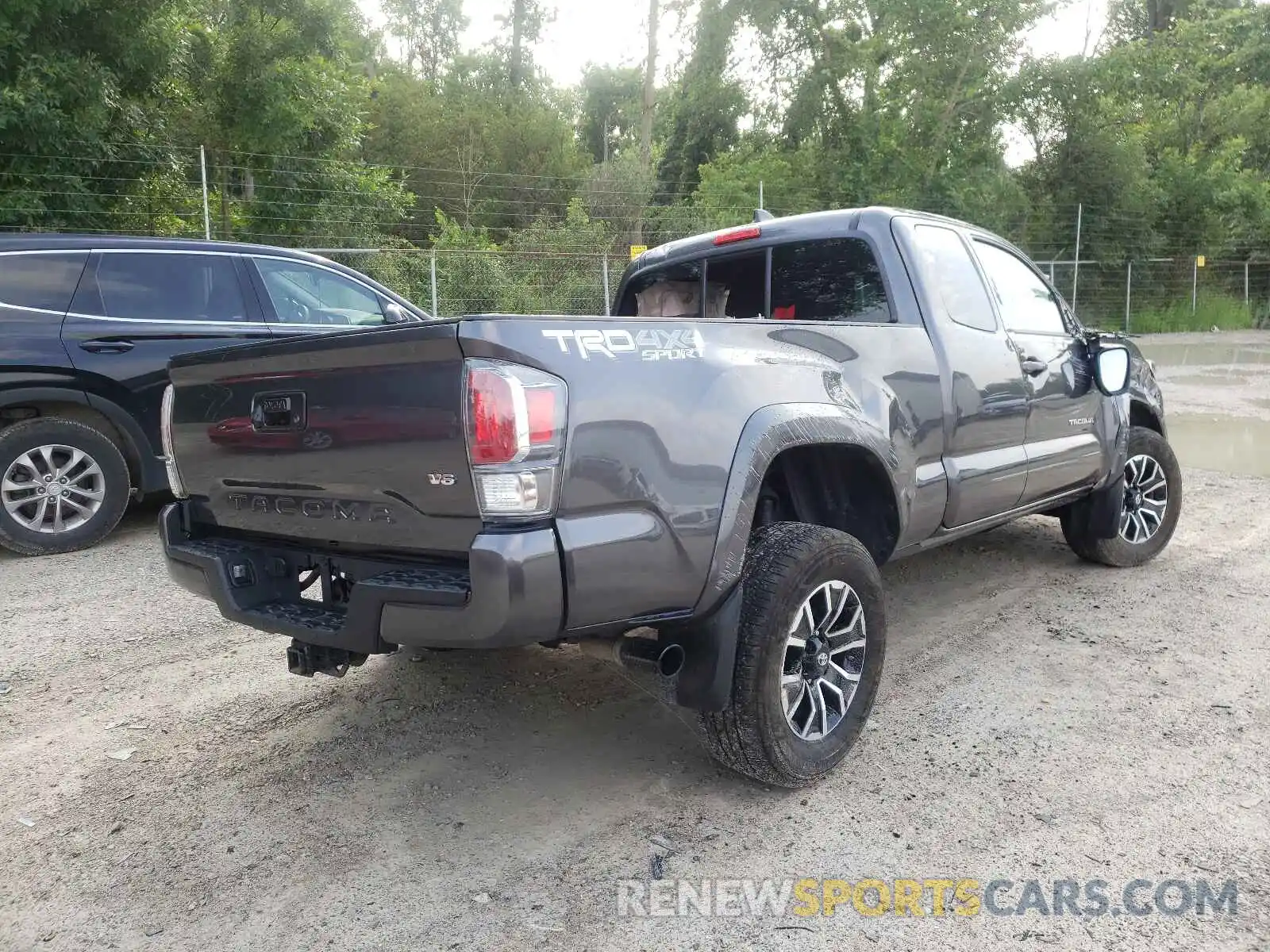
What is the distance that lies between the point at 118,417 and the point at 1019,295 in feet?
17.1

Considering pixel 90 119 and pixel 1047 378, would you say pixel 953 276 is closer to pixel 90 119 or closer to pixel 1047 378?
pixel 1047 378

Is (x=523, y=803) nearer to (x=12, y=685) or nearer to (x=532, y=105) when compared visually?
(x=12, y=685)

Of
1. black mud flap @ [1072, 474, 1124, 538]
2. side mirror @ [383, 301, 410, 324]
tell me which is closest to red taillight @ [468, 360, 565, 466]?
black mud flap @ [1072, 474, 1124, 538]

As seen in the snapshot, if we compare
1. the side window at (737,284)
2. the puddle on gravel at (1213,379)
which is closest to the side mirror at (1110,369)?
the side window at (737,284)

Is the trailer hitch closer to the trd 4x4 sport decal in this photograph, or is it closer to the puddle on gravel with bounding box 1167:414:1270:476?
the trd 4x4 sport decal

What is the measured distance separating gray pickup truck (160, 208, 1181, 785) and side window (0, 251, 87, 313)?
301cm

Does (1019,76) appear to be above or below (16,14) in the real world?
above

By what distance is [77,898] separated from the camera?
8.23ft

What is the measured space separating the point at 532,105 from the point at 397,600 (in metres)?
35.0

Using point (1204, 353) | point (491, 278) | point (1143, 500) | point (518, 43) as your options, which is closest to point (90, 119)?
point (491, 278)

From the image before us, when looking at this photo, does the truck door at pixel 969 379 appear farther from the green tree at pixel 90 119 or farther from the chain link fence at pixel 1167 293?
the chain link fence at pixel 1167 293

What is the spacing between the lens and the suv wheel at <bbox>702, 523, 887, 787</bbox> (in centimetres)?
276

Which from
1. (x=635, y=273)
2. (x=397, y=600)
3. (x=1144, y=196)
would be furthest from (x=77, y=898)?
(x=1144, y=196)

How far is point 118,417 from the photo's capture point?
19.1 ft
